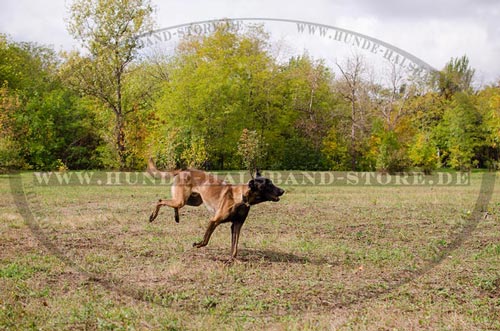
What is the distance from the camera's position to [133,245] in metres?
10.2

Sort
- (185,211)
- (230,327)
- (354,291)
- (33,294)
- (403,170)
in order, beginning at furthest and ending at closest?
(403,170)
(185,211)
(354,291)
(33,294)
(230,327)

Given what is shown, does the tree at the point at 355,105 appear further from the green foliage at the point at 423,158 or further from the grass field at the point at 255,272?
the grass field at the point at 255,272

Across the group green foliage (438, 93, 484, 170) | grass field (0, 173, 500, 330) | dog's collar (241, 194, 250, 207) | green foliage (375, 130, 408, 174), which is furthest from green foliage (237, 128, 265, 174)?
dog's collar (241, 194, 250, 207)

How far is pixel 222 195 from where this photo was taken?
349 inches

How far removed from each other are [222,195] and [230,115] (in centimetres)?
3427

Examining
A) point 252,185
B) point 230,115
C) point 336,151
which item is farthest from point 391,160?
point 252,185

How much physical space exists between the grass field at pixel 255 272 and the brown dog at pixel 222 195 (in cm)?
68

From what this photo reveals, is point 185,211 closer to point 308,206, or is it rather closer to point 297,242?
point 308,206

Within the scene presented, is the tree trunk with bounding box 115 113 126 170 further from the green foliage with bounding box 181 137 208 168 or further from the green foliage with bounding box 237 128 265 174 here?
the green foliage with bounding box 237 128 265 174

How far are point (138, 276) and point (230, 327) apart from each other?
2.57m

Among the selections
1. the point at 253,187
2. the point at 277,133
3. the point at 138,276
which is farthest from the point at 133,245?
the point at 277,133

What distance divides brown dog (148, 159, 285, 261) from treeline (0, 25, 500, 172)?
77.5ft

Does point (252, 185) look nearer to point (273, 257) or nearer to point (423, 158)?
point (273, 257)

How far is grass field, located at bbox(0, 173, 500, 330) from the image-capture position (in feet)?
19.7
